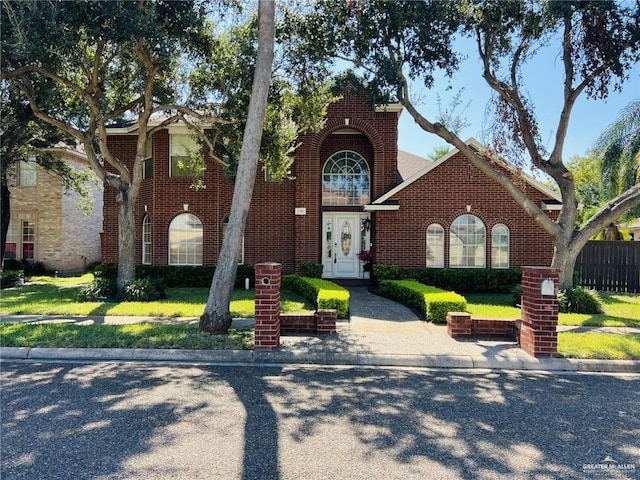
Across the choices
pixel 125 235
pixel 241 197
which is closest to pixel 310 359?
pixel 241 197

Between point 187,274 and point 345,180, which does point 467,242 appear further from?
point 187,274

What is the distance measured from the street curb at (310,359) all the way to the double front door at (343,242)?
9.59 metres

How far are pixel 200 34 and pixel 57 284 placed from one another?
37.9ft

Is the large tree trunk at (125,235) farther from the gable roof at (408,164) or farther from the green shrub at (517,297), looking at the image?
the green shrub at (517,297)

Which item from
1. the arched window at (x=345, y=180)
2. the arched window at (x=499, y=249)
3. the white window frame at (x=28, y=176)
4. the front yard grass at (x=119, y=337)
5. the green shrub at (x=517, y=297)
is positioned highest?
the white window frame at (x=28, y=176)

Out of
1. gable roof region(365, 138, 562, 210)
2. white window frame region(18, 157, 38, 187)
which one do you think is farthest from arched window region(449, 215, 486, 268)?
white window frame region(18, 157, 38, 187)

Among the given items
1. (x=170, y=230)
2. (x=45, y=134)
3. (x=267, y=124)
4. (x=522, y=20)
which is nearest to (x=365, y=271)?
(x=267, y=124)

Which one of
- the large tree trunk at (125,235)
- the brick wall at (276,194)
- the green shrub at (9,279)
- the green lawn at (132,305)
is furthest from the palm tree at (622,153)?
the green shrub at (9,279)

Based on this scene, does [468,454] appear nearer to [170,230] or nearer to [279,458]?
[279,458]

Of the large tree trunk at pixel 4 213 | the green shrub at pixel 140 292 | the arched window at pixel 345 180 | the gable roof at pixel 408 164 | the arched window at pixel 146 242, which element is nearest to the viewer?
the green shrub at pixel 140 292

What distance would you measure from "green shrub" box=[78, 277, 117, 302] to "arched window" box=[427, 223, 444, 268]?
1040 centimetres

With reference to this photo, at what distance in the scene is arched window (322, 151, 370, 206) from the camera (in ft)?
53.9

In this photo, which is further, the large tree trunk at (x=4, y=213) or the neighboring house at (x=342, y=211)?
the large tree trunk at (x=4, y=213)

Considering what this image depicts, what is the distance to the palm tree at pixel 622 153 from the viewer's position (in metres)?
14.7
